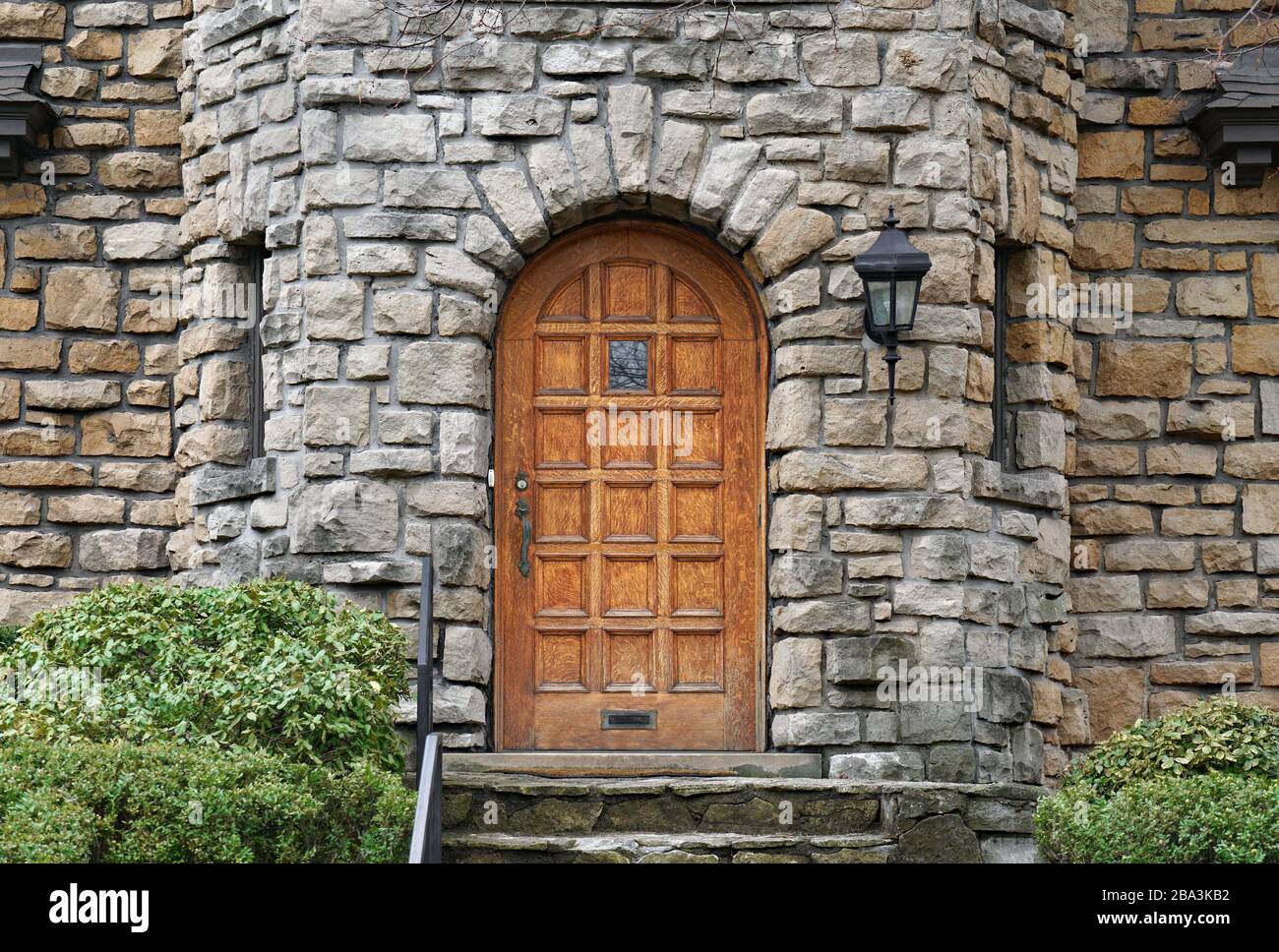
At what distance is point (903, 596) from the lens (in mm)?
7480

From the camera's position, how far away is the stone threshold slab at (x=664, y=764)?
7391mm

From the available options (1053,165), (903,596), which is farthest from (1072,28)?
(903,596)

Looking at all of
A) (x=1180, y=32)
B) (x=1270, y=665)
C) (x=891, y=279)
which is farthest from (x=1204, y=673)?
(x=1180, y=32)

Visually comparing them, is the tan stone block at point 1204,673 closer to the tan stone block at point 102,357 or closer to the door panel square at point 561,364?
the door panel square at point 561,364

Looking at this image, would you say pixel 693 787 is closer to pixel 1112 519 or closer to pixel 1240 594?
pixel 1112 519

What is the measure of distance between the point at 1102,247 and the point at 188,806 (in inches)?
222

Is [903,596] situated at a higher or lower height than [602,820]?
higher

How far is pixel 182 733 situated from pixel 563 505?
7.81ft

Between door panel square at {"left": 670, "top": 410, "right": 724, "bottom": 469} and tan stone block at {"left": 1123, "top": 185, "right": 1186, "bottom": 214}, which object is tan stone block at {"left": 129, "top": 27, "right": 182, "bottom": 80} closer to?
door panel square at {"left": 670, "top": 410, "right": 724, "bottom": 469}

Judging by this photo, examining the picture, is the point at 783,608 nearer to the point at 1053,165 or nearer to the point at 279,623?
the point at 279,623

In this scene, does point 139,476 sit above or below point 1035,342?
below

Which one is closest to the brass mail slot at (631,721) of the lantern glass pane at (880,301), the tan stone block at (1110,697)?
the lantern glass pane at (880,301)

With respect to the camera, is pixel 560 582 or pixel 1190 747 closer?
pixel 1190 747

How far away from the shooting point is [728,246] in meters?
7.69
